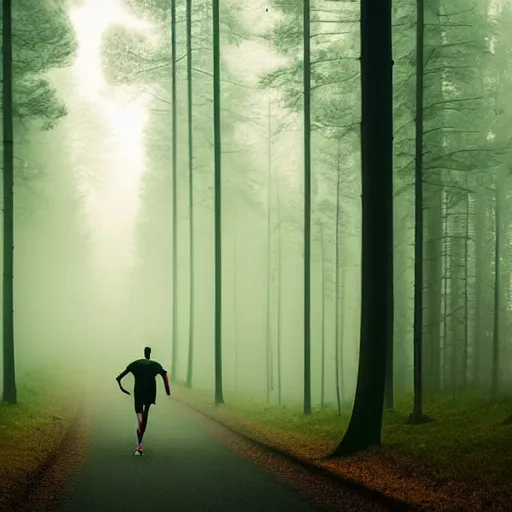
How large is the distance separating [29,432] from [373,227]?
8.18 metres

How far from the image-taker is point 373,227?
11945 mm

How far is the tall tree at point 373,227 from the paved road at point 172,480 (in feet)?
7.21

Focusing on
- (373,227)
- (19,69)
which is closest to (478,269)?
(19,69)

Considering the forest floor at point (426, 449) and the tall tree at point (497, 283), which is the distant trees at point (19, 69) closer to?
the forest floor at point (426, 449)

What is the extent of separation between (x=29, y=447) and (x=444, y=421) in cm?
963

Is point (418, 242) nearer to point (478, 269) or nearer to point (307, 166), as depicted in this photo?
point (307, 166)

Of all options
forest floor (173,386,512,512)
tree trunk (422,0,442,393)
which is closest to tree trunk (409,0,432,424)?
forest floor (173,386,512,512)

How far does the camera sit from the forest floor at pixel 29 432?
948 centimetres

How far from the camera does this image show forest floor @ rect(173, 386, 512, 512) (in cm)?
877

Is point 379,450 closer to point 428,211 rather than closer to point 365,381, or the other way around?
point 365,381

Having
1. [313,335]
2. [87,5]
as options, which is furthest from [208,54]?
[313,335]

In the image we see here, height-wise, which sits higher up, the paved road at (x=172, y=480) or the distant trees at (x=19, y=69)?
the distant trees at (x=19, y=69)

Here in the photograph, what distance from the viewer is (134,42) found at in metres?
28.9

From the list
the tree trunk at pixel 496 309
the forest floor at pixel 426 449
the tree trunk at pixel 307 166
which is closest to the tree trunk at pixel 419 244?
the forest floor at pixel 426 449
